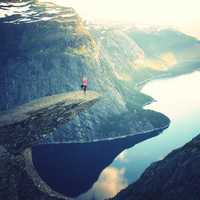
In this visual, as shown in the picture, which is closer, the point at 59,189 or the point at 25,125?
the point at 25,125

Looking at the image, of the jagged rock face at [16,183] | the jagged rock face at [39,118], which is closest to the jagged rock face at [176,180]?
the jagged rock face at [39,118]

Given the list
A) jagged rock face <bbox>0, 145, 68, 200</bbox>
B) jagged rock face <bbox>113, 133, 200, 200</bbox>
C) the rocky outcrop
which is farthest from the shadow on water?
jagged rock face <bbox>113, 133, 200, 200</bbox>

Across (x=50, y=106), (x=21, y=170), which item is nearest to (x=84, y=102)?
(x=50, y=106)

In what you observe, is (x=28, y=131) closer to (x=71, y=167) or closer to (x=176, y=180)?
(x=176, y=180)

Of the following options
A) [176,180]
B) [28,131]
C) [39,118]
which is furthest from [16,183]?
[176,180]

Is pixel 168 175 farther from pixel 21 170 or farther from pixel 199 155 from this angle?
pixel 21 170

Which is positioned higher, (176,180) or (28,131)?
(28,131)
